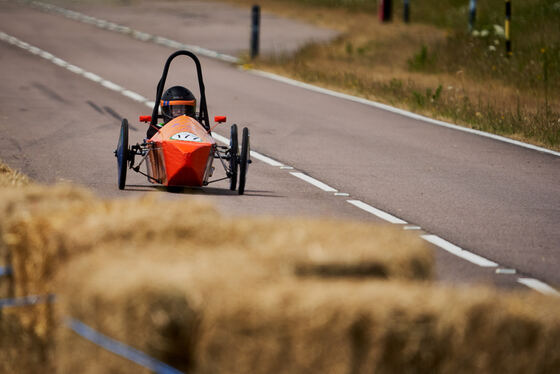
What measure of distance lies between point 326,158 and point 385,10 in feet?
78.2

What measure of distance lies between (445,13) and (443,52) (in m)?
13.8

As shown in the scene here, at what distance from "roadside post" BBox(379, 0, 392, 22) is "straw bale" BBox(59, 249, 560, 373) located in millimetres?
34357

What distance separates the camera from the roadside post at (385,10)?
3819 centimetres

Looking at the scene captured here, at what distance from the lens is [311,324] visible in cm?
421

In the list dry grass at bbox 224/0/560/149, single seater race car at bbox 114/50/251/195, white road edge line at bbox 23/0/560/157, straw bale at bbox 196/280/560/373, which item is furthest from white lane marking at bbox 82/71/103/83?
straw bale at bbox 196/280/560/373

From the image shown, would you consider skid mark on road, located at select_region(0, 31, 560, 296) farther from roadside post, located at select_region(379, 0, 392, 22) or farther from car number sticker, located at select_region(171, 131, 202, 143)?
roadside post, located at select_region(379, 0, 392, 22)

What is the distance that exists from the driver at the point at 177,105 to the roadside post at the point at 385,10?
26.7 m

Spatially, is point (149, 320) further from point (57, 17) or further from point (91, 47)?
point (57, 17)

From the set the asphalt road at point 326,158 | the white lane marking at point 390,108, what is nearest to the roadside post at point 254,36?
the white lane marking at point 390,108

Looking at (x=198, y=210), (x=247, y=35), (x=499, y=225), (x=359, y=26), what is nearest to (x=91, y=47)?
(x=247, y=35)

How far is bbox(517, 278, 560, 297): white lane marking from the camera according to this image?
324 inches

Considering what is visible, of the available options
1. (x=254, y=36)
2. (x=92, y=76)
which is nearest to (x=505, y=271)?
(x=92, y=76)

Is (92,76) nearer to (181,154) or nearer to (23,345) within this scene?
(181,154)

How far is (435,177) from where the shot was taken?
13.9 meters
